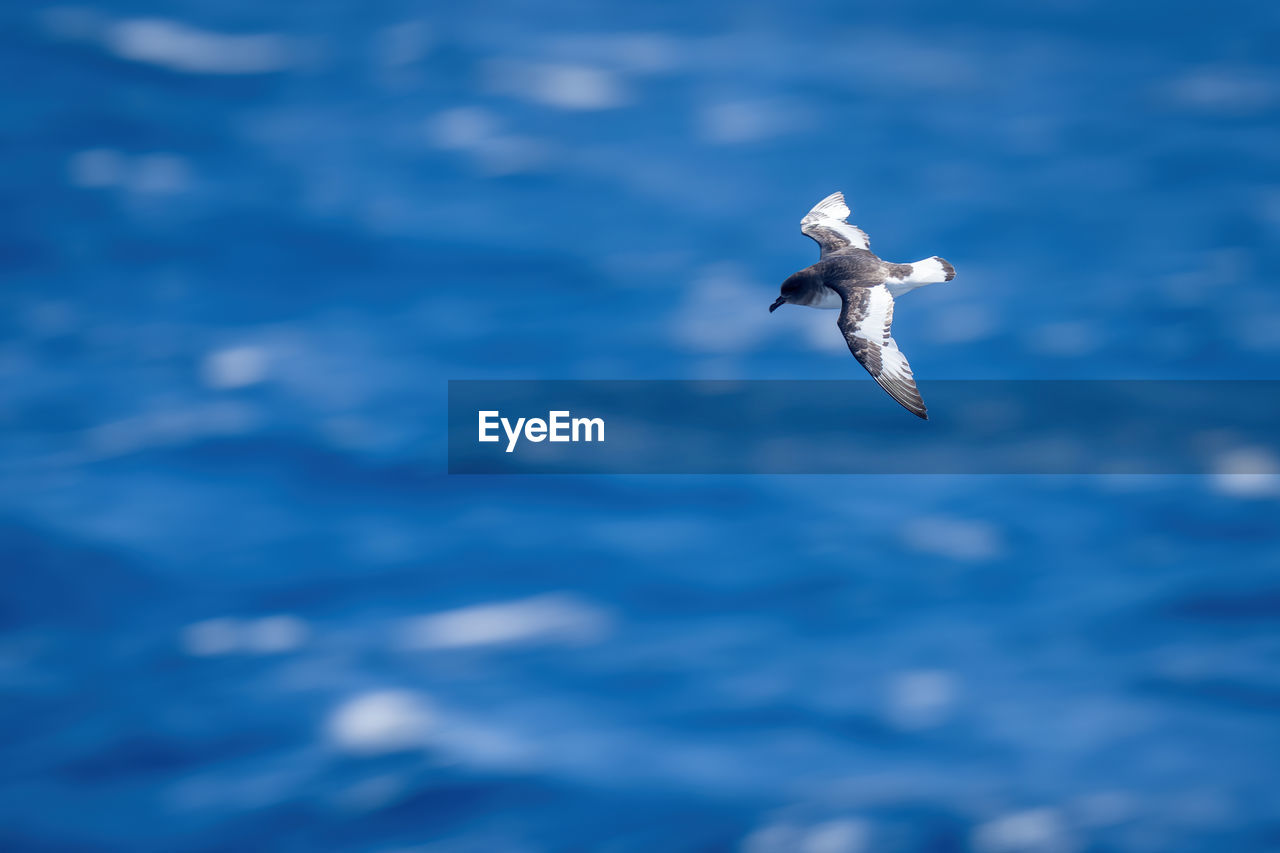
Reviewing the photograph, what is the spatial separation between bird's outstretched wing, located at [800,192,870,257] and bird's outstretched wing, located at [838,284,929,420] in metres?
1.67

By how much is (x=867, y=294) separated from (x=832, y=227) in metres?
2.75

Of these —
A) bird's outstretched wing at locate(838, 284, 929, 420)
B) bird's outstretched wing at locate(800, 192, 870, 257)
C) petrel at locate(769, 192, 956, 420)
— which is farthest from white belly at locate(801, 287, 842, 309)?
bird's outstretched wing at locate(800, 192, 870, 257)

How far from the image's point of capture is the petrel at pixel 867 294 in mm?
14875

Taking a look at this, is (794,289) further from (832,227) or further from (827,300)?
(832,227)

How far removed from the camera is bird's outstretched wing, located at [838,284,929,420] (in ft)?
48.3

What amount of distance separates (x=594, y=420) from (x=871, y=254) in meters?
4.61

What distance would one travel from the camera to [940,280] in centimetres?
1627

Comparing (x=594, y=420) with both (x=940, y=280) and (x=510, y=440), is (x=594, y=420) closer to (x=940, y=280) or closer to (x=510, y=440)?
(x=510, y=440)

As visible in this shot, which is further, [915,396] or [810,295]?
[810,295]

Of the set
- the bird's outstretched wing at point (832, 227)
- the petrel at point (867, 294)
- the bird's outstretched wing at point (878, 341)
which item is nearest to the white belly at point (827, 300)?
the petrel at point (867, 294)

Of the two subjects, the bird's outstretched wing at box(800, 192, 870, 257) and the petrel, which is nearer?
the petrel

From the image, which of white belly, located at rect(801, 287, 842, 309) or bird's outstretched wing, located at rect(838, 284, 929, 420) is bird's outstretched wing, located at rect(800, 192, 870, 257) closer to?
white belly, located at rect(801, 287, 842, 309)

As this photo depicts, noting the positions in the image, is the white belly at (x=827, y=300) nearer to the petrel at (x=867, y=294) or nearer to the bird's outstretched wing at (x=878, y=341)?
the petrel at (x=867, y=294)

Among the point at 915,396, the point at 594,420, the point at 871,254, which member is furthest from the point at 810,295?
the point at 594,420
